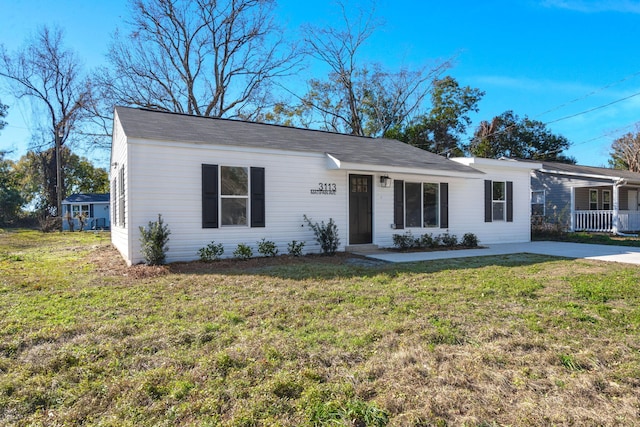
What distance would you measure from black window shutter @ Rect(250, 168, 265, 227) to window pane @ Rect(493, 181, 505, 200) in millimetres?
8298

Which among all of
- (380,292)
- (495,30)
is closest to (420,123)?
(495,30)

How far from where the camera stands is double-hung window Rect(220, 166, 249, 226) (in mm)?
8539

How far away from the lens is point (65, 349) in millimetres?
3150

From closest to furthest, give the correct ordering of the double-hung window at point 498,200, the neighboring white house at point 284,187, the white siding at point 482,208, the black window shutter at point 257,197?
the neighboring white house at point 284,187 → the black window shutter at point 257,197 → the white siding at point 482,208 → the double-hung window at point 498,200

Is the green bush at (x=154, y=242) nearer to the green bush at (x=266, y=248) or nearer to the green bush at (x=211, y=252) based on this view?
the green bush at (x=211, y=252)

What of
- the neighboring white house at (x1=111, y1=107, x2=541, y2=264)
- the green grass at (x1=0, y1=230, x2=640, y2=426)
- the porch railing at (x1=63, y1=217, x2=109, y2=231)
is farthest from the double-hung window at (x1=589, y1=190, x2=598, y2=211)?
the porch railing at (x1=63, y1=217, x2=109, y2=231)

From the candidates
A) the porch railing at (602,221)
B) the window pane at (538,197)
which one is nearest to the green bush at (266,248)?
the porch railing at (602,221)

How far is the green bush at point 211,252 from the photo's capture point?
8133 mm

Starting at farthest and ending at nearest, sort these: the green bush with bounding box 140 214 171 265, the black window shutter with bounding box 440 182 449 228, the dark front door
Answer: the black window shutter with bounding box 440 182 449 228
the dark front door
the green bush with bounding box 140 214 171 265

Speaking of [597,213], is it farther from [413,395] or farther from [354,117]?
[413,395]

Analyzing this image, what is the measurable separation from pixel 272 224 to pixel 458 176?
595 centimetres

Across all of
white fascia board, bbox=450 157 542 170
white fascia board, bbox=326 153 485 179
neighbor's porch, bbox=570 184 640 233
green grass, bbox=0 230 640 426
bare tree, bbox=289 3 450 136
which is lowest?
green grass, bbox=0 230 640 426

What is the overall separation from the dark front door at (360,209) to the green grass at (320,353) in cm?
458

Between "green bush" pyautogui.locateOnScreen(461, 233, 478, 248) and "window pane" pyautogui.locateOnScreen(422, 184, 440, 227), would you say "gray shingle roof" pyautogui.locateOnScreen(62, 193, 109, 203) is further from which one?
"green bush" pyautogui.locateOnScreen(461, 233, 478, 248)
